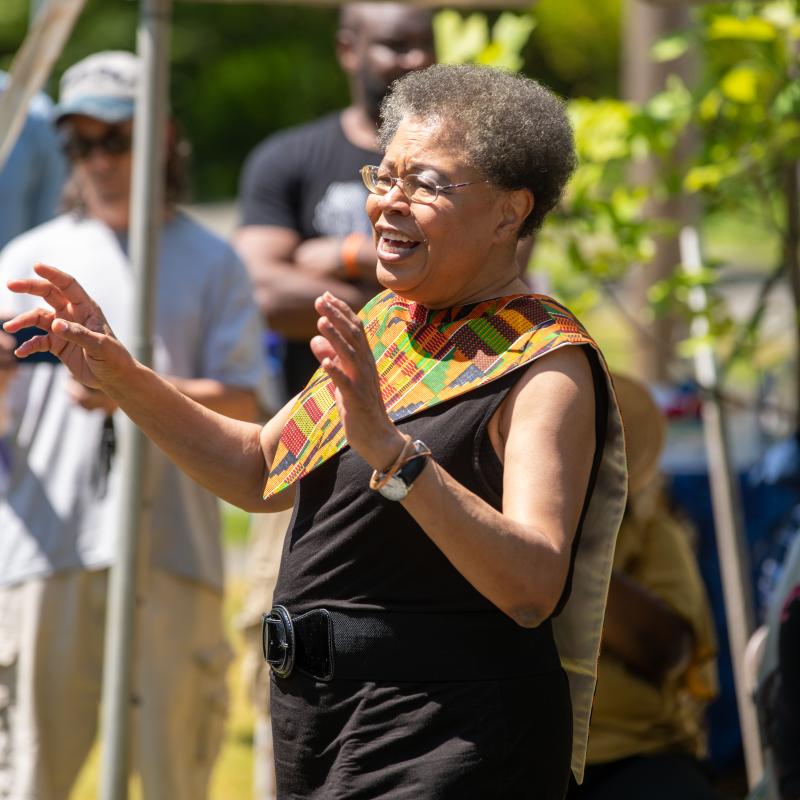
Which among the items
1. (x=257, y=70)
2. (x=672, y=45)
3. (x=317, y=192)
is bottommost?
(x=317, y=192)

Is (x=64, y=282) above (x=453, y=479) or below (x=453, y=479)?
above

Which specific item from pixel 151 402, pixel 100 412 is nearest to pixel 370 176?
pixel 151 402

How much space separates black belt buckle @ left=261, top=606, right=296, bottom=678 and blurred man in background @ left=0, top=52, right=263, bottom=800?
4.36 feet

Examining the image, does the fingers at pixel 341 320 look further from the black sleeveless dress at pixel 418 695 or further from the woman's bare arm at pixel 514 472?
the black sleeveless dress at pixel 418 695

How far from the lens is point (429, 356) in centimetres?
218

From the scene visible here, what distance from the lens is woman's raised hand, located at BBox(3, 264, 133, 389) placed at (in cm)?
223

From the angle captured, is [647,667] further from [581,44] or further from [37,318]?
[581,44]

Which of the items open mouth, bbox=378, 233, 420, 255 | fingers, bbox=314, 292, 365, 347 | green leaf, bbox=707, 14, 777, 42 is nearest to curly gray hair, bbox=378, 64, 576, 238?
open mouth, bbox=378, 233, 420, 255

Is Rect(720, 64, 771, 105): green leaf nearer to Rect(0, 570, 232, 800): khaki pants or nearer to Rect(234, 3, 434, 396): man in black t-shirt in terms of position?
Rect(234, 3, 434, 396): man in black t-shirt

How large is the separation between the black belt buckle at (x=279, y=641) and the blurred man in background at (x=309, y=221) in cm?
180

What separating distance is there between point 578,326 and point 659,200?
3.48 m

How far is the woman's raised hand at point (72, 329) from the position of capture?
2.23 metres

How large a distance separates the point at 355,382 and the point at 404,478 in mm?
141

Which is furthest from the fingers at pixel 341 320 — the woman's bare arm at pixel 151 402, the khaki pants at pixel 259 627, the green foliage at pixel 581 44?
the green foliage at pixel 581 44
